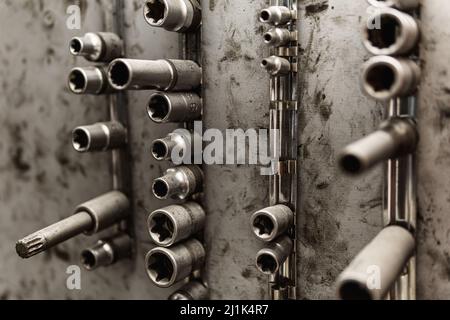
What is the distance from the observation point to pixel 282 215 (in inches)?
27.8

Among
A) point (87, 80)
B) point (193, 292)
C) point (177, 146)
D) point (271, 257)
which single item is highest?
point (87, 80)

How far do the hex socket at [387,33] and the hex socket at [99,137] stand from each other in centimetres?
48

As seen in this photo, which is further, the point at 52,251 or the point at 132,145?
the point at 52,251

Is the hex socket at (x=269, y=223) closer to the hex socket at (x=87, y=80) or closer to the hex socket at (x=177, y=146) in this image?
the hex socket at (x=177, y=146)

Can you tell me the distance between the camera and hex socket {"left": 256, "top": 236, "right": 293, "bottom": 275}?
68cm

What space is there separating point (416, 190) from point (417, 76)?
0.52 feet

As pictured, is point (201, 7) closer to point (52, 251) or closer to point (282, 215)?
point (282, 215)

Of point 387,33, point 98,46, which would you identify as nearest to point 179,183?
point 98,46

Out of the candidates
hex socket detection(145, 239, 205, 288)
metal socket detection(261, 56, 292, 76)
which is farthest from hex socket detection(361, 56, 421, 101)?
hex socket detection(145, 239, 205, 288)

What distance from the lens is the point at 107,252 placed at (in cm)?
87

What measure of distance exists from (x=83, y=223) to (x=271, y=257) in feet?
1.10

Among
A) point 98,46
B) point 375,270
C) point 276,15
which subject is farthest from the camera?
point 98,46

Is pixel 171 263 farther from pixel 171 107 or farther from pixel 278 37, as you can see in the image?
pixel 278 37
